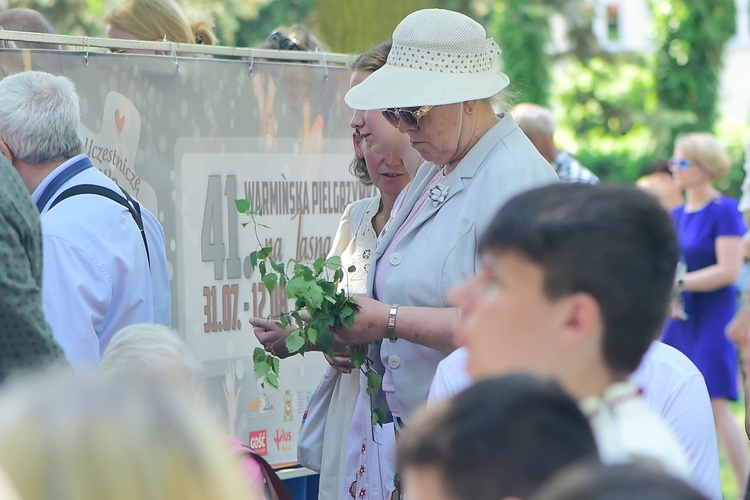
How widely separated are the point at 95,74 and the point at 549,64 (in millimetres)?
14729

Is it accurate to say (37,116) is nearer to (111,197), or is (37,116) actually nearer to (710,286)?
(111,197)

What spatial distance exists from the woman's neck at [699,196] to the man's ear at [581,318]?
612 cm

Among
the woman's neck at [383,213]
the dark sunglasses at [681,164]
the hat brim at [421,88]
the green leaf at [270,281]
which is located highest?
the hat brim at [421,88]

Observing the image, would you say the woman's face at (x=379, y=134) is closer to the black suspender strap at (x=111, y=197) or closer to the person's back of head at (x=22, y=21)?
the black suspender strap at (x=111, y=197)

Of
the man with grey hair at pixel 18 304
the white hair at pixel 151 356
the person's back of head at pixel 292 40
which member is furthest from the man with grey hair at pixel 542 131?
the man with grey hair at pixel 18 304

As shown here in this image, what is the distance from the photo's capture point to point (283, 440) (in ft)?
15.3

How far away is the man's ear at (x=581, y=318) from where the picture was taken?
188 centimetres

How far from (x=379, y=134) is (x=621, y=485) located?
9.22ft

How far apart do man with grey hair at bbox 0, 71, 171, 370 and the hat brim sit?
887 mm

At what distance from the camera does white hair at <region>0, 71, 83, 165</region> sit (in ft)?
11.8

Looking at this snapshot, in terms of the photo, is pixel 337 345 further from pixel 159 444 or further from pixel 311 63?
pixel 159 444

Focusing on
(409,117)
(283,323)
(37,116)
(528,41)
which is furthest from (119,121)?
(528,41)

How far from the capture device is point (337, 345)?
3539 mm

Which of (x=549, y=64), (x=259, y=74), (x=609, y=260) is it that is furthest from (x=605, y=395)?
(x=549, y=64)
